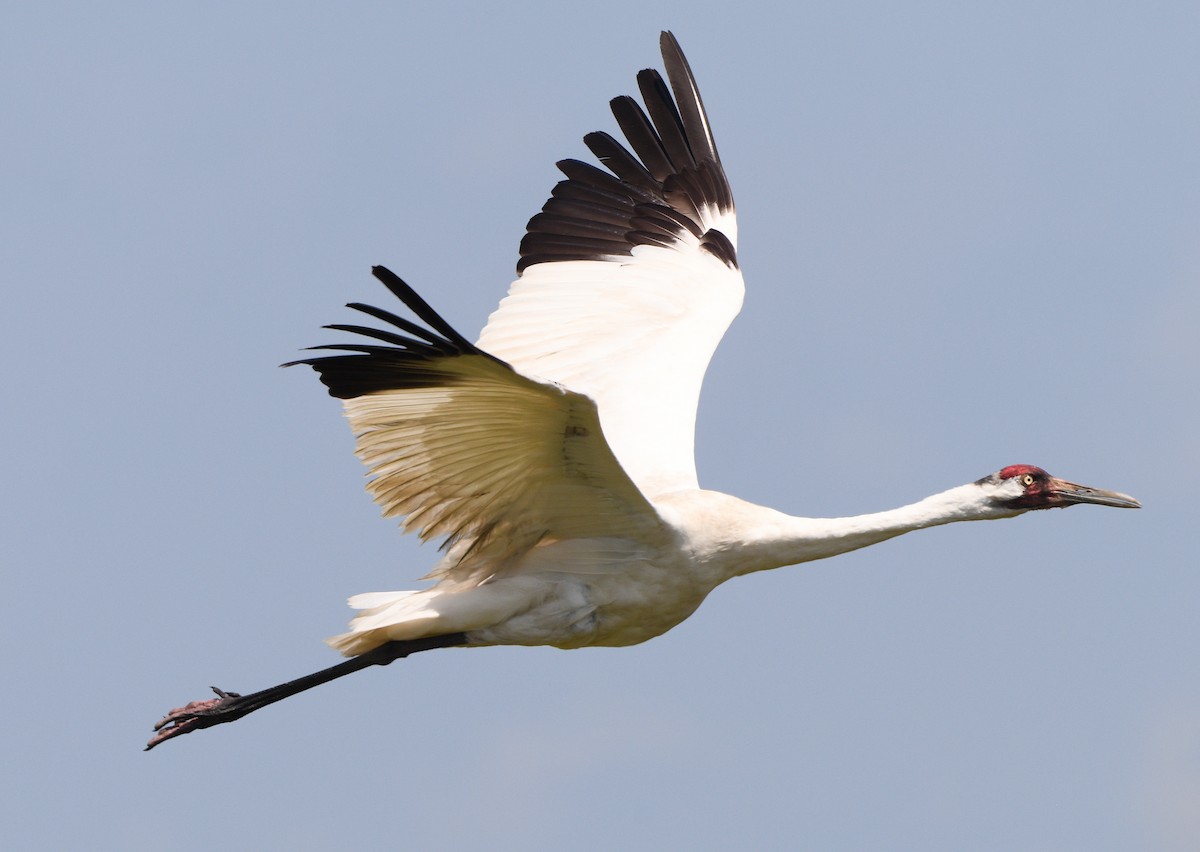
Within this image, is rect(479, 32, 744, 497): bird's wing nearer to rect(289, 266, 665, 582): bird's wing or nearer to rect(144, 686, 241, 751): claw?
rect(289, 266, 665, 582): bird's wing

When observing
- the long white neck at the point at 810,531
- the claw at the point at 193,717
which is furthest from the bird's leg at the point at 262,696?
the long white neck at the point at 810,531

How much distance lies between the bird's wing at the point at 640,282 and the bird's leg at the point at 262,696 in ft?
5.31

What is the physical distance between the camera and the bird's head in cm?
1023

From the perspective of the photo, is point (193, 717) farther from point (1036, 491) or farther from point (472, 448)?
point (1036, 491)

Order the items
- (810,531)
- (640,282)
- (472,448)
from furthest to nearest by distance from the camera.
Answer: (640,282) → (810,531) → (472,448)

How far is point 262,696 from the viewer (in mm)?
10289

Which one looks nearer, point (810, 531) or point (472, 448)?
point (472, 448)

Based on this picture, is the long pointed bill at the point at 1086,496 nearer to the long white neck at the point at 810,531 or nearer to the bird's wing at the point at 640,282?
the long white neck at the point at 810,531

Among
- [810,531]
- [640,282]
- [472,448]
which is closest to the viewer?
[472,448]

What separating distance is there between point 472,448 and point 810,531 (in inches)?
79.8

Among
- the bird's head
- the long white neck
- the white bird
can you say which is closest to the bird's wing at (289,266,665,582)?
the white bird

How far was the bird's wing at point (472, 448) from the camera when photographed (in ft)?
27.3

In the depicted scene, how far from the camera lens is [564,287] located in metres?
12.5

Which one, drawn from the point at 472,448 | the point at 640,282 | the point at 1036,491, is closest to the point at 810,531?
the point at 1036,491
